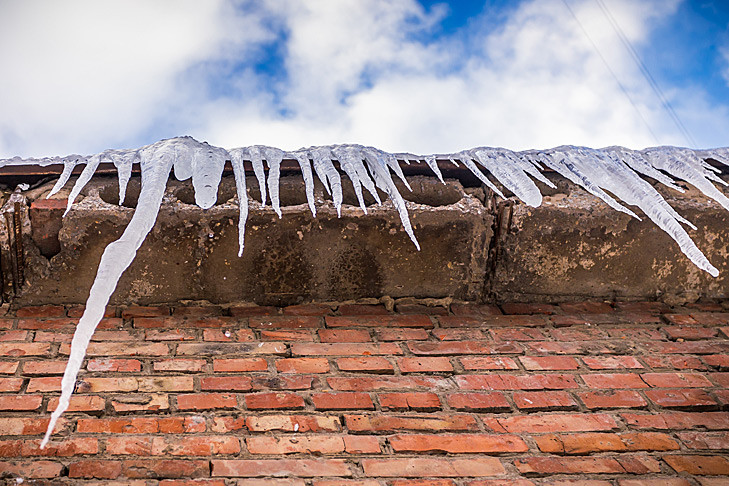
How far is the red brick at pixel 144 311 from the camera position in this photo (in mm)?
1754

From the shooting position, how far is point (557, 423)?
4.77 ft

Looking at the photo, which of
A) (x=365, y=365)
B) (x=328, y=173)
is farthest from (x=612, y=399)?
(x=328, y=173)

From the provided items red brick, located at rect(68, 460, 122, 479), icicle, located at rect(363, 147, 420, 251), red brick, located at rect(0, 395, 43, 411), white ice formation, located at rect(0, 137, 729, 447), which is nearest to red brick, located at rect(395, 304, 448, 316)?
icicle, located at rect(363, 147, 420, 251)

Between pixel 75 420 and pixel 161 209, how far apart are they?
60 cm

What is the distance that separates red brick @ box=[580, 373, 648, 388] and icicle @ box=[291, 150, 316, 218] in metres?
0.89

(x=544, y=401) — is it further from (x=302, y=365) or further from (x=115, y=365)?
(x=115, y=365)

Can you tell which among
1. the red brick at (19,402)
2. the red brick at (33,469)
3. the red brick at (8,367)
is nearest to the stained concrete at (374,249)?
the red brick at (8,367)

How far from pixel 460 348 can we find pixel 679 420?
0.59m

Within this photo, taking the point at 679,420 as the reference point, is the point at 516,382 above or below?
above

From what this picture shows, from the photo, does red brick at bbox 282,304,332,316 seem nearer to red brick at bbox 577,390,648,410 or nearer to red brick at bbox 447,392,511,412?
red brick at bbox 447,392,511,412

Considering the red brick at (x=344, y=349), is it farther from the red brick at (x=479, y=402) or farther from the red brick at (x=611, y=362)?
the red brick at (x=611, y=362)

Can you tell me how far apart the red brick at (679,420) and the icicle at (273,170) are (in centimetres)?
107

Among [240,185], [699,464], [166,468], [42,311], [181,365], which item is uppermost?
[240,185]

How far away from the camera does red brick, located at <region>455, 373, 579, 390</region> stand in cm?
156
